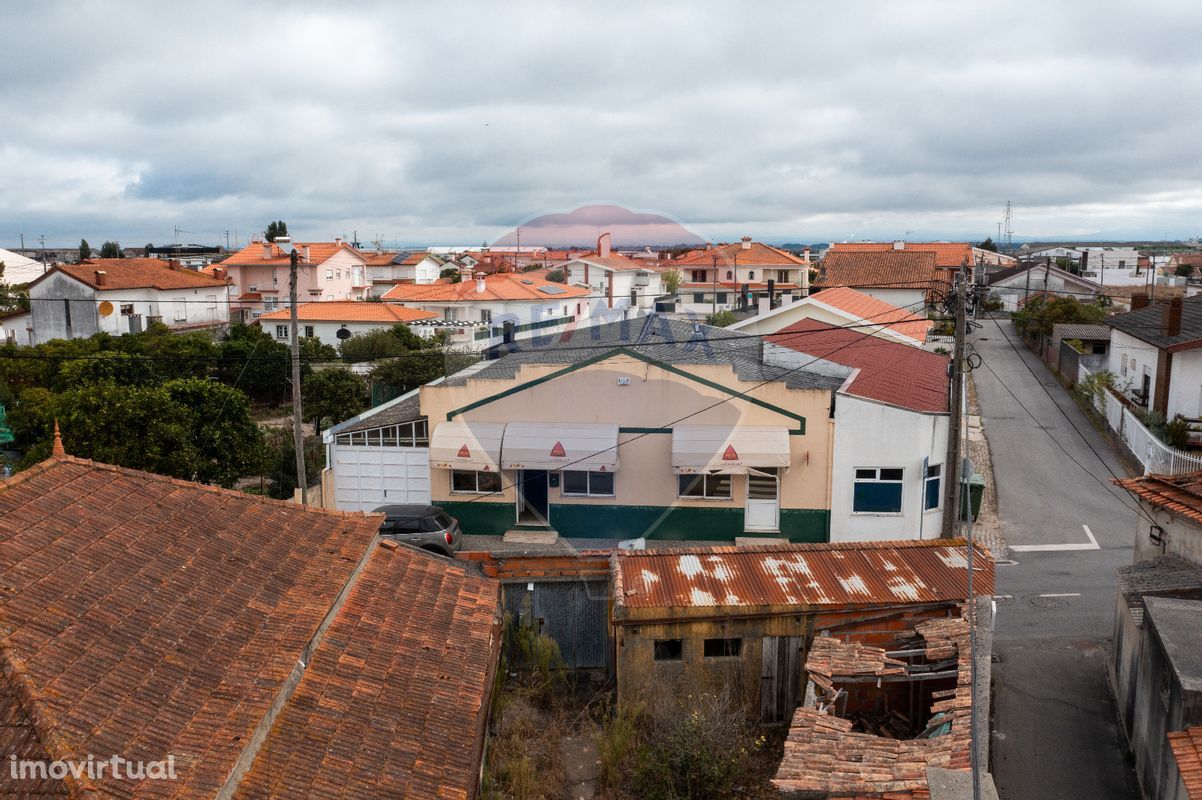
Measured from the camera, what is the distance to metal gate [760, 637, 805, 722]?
1131cm

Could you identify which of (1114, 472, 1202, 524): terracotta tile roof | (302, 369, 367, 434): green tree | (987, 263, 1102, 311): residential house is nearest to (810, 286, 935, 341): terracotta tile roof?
(302, 369, 367, 434): green tree

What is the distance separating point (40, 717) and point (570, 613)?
8404 mm

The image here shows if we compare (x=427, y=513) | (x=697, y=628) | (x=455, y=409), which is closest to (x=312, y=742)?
(x=697, y=628)

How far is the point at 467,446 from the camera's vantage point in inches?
724

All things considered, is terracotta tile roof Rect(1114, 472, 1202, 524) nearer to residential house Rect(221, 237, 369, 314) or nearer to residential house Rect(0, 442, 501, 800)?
residential house Rect(0, 442, 501, 800)

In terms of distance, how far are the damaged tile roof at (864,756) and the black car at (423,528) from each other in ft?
32.3

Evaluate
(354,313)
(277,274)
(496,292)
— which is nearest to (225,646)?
(354,313)

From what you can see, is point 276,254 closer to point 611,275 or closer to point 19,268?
Result: point 611,275

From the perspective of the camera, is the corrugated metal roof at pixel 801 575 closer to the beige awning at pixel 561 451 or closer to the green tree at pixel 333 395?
the beige awning at pixel 561 451

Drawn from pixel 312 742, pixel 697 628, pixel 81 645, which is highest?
pixel 81 645

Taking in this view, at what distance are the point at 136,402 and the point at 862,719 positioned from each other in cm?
1703

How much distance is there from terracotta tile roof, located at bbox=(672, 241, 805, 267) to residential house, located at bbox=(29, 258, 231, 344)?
36.4 meters

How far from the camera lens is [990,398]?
34125 millimetres

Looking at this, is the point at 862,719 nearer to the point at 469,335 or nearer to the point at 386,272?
the point at 469,335
